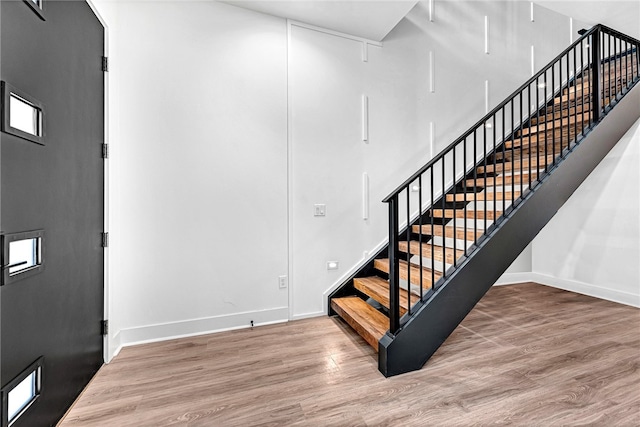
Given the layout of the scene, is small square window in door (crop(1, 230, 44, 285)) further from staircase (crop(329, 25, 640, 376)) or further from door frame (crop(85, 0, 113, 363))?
staircase (crop(329, 25, 640, 376))

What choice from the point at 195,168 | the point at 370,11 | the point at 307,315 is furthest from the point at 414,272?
the point at 370,11

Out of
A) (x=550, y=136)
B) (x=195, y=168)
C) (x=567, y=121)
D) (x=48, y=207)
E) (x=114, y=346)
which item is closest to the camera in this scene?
(x=48, y=207)

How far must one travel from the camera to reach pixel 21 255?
1314mm

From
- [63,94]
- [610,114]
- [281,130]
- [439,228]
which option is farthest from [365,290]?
[610,114]

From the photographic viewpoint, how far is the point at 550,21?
4402 mm

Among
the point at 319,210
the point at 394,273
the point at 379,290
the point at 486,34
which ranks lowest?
the point at 379,290

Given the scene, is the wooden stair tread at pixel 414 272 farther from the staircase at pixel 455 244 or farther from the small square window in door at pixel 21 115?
the small square window in door at pixel 21 115

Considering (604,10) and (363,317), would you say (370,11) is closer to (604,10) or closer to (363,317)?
(604,10)

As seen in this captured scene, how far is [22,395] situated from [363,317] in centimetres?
210

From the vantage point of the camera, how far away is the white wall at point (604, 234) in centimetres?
344

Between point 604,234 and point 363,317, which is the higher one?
point 604,234

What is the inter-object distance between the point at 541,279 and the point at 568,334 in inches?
77.4

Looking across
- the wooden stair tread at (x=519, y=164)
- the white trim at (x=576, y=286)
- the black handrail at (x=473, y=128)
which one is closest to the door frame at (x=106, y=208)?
the black handrail at (x=473, y=128)

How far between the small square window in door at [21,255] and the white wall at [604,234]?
5189mm
